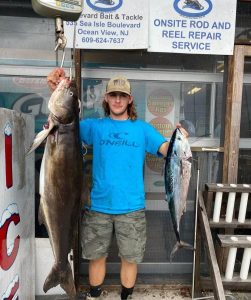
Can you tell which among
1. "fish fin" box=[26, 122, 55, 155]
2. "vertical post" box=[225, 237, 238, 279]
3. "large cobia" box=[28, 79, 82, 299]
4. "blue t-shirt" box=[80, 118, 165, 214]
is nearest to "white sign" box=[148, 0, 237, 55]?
"blue t-shirt" box=[80, 118, 165, 214]

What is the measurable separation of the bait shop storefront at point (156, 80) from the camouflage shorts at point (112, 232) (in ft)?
1.19

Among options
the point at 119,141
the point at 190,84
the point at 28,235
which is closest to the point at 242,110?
the point at 190,84

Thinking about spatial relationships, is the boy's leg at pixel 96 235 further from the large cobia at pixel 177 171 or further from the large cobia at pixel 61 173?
the large cobia at pixel 177 171

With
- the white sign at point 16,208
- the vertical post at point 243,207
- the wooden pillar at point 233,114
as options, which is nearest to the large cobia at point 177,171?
the vertical post at point 243,207

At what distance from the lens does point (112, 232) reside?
3252 millimetres

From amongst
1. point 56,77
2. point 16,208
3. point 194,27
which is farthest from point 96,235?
point 194,27

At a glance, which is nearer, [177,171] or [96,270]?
[177,171]

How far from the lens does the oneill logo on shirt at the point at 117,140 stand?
313 cm

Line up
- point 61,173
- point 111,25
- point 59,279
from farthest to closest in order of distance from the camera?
1. point 111,25
2. point 59,279
3. point 61,173

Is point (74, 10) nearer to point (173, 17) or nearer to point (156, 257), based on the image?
point (173, 17)

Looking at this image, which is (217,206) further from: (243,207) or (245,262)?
(245,262)

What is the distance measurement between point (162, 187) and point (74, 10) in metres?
2.25

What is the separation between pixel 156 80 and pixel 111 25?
0.76 m

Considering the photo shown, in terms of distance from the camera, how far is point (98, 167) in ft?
10.4
